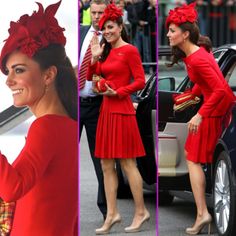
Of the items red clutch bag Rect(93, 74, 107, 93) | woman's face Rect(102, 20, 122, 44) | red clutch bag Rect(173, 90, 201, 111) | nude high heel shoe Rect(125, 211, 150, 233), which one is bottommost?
nude high heel shoe Rect(125, 211, 150, 233)

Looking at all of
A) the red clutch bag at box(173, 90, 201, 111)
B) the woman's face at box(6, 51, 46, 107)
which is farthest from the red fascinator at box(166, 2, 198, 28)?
the woman's face at box(6, 51, 46, 107)

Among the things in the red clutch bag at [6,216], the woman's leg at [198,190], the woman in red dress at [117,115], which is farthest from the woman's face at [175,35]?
the red clutch bag at [6,216]

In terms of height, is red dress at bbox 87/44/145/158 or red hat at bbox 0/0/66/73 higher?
red hat at bbox 0/0/66/73

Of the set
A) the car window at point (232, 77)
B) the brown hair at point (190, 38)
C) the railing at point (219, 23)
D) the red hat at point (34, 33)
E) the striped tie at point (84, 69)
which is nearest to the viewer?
the red hat at point (34, 33)

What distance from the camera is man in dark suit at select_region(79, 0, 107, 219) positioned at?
5.09 meters

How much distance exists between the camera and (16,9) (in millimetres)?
4641

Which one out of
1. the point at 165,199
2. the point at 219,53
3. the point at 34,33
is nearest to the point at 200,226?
the point at 165,199

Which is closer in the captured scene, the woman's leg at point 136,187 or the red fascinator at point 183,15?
the woman's leg at point 136,187

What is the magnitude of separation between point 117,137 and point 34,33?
873 mm

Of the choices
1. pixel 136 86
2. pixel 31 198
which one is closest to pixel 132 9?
pixel 136 86

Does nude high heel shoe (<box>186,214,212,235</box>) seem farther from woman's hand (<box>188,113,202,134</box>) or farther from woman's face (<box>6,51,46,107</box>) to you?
woman's face (<box>6,51,46,107</box>)

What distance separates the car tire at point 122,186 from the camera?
5203 mm

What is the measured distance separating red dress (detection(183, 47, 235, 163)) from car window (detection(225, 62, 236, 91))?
18cm

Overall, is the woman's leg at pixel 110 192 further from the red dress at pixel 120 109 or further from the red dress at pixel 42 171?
the red dress at pixel 42 171
